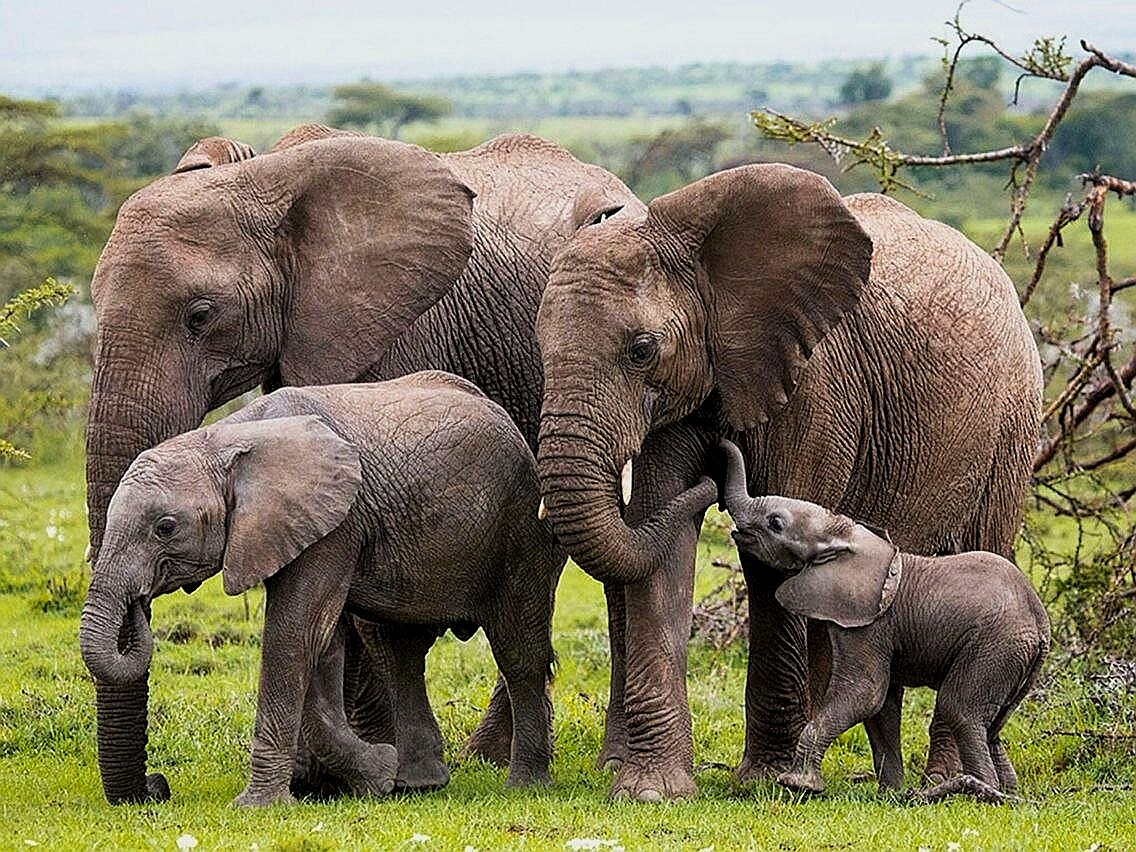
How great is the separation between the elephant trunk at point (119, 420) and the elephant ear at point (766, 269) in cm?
189

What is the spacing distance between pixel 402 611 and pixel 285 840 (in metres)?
1.43

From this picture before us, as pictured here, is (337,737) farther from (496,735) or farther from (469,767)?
(496,735)

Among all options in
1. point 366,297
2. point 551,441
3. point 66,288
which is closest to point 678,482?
point 551,441

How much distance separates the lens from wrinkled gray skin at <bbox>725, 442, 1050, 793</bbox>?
7.88 meters

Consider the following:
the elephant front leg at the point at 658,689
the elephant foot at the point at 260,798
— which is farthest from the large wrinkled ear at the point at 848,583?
the elephant foot at the point at 260,798

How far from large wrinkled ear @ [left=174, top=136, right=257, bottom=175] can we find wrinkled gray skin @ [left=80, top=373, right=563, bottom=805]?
4.13 feet

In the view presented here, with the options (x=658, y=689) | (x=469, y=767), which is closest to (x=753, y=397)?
(x=658, y=689)

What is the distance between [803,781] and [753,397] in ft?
4.56

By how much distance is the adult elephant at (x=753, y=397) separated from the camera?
7.65 metres

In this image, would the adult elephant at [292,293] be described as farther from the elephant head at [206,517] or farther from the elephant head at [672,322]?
the elephant head at [672,322]

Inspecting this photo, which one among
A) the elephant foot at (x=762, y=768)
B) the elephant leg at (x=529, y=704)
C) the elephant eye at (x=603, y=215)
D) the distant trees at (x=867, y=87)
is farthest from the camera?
the distant trees at (x=867, y=87)

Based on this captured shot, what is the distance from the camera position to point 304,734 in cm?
797

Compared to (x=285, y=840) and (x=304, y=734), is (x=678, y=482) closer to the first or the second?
(x=304, y=734)

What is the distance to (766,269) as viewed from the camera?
800 cm
